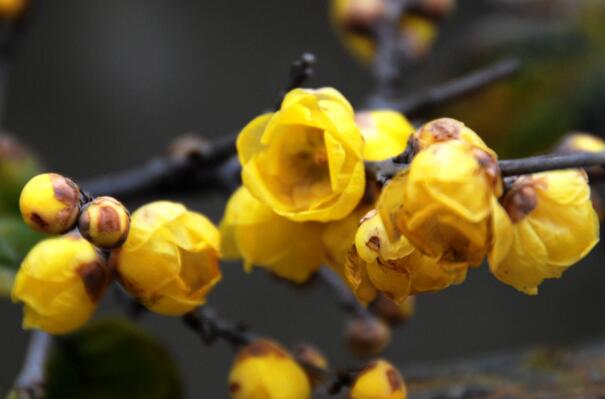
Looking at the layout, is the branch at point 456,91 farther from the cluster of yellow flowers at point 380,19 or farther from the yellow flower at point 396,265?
the yellow flower at point 396,265

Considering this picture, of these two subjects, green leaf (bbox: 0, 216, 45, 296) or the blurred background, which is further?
the blurred background

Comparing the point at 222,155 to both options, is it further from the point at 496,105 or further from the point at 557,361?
the point at 496,105

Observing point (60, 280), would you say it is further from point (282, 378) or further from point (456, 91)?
point (456, 91)

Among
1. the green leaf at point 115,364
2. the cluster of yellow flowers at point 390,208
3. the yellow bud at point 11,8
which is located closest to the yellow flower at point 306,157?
the cluster of yellow flowers at point 390,208

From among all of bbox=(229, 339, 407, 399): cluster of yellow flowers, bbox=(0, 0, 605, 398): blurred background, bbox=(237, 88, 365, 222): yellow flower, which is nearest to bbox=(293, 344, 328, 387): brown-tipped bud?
bbox=(229, 339, 407, 399): cluster of yellow flowers

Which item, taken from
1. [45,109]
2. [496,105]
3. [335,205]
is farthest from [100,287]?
[45,109]

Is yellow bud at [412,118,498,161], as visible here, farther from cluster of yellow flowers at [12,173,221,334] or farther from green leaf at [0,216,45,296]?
green leaf at [0,216,45,296]
